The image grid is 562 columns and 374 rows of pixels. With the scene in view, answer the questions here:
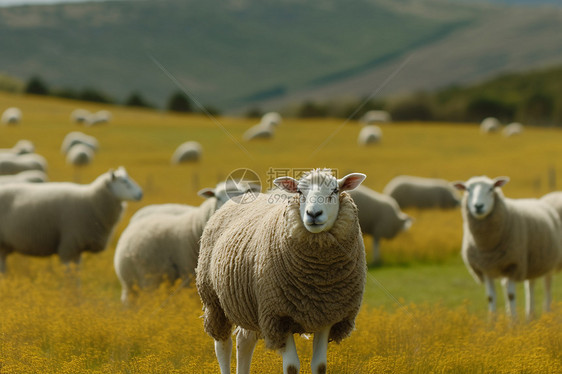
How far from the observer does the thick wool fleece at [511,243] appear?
9242mm

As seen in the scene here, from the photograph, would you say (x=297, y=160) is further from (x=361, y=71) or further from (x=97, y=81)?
(x=361, y=71)

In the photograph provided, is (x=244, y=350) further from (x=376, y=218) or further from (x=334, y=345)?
(x=376, y=218)

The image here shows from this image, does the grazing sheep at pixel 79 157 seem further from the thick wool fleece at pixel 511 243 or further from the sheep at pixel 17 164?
the thick wool fleece at pixel 511 243

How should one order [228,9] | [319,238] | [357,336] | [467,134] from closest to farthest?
[319,238], [357,336], [467,134], [228,9]

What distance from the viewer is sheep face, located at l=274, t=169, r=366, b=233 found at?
4.58 m

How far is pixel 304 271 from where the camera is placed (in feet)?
15.8

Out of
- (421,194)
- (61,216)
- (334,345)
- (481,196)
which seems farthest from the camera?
(421,194)

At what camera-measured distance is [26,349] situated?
241 inches

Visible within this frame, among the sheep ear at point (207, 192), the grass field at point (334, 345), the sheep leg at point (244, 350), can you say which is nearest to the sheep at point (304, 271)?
the sheep leg at point (244, 350)

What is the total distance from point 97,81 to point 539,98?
89494 mm

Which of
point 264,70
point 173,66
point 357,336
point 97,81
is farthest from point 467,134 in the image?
point 264,70

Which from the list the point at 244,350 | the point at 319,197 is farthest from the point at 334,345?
the point at 319,197

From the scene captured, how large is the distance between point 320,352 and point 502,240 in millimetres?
5183

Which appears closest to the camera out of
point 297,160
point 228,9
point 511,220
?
point 511,220
